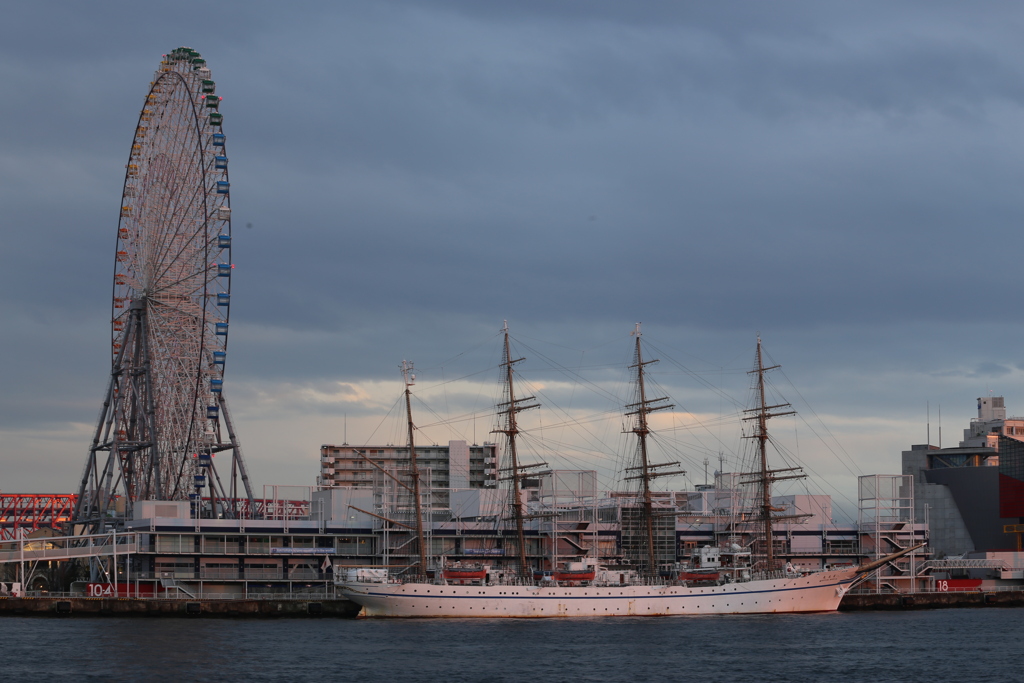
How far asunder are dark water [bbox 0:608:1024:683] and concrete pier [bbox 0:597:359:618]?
506 centimetres

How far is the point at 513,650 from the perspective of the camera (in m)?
91.6

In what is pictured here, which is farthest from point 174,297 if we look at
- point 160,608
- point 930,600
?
point 930,600

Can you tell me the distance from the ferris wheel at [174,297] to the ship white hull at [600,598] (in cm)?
3269

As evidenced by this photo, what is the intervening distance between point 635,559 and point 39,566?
69827 mm

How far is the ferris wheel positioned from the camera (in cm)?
13688

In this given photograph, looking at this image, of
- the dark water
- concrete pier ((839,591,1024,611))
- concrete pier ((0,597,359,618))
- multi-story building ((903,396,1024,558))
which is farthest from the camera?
multi-story building ((903,396,1024,558))

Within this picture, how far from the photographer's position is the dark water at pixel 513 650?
260 ft

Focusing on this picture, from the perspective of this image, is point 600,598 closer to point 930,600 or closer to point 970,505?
point 930,600

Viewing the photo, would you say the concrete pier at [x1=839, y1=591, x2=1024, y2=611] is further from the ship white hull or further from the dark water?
the dark water

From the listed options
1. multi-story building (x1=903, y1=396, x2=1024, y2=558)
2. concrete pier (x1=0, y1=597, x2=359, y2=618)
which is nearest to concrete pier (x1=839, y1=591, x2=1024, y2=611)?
multi-story building (x1=903, y1=396, x2=1024, y2=558)

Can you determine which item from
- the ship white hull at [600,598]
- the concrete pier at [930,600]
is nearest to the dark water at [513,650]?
the ship white hull at [600,598]

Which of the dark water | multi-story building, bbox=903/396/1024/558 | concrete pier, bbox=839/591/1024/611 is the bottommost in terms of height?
concrete pier, bbox=839/591/1024/611

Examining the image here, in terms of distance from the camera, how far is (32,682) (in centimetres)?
7338

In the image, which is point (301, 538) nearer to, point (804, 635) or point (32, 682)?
point (804, 635)
